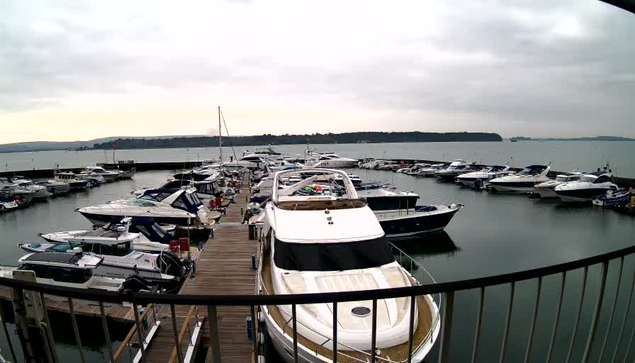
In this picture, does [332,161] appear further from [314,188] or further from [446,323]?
[446,323]

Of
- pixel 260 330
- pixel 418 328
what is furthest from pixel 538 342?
pixel 260 330

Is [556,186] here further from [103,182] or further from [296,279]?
[103,182]

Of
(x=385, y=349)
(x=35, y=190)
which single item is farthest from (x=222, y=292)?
(x=35, y=190)

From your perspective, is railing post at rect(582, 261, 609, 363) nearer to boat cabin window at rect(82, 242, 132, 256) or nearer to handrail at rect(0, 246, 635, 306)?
handrail at rect(0, 246, 635, 306)

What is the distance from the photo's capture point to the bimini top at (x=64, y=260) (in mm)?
10836

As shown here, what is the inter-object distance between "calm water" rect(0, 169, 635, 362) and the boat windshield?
147 inches

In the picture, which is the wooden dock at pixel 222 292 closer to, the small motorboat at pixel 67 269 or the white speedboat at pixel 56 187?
the small motorboat at pixel 67 269

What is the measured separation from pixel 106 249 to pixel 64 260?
1.43 metres

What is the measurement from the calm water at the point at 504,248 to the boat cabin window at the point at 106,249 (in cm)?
297

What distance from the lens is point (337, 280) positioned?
6.99 meters

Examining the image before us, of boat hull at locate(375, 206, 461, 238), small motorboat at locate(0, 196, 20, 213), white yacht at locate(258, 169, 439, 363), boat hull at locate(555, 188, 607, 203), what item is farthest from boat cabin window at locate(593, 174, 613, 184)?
small motorboat at locate(0, 196, 20, 213)

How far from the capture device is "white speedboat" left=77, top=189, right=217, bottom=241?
65.5 feet

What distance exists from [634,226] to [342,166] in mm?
44937

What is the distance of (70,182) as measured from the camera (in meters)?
41.1
